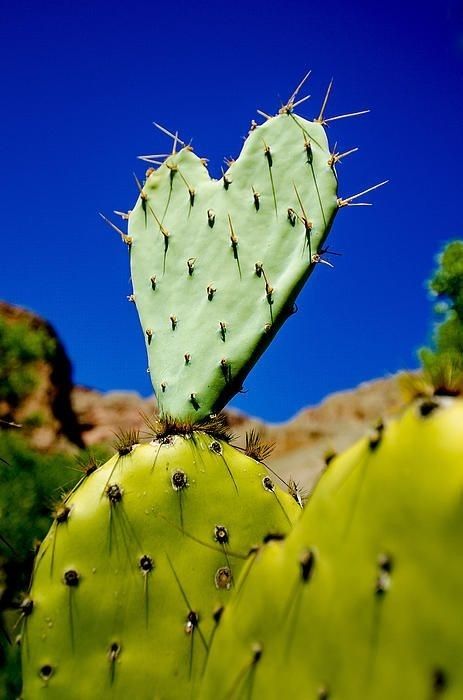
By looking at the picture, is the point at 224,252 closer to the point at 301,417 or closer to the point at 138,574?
the point at 138,574

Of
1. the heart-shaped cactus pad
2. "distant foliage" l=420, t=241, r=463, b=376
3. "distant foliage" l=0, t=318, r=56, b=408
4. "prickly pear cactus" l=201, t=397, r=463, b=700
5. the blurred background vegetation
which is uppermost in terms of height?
"distant foliage" l=420, t=241, r=463, b=376

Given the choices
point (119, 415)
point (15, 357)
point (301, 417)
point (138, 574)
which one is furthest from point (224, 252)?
point (301, 417)

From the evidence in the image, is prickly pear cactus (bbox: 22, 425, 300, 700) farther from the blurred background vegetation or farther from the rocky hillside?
the blurred background vegetation

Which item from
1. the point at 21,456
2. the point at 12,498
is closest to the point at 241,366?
the point at 12,498

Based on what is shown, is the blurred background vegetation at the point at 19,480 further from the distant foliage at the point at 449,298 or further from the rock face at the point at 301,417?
the rock face at the point at 301,417

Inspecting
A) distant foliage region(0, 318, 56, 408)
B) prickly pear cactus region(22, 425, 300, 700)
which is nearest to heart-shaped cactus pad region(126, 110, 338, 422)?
prickly pear cactus region(22, 425, 300, 700)

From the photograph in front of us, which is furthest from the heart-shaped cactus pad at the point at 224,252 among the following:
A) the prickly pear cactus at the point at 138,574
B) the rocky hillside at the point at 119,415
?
the rocky hillside at the point at 119,415
